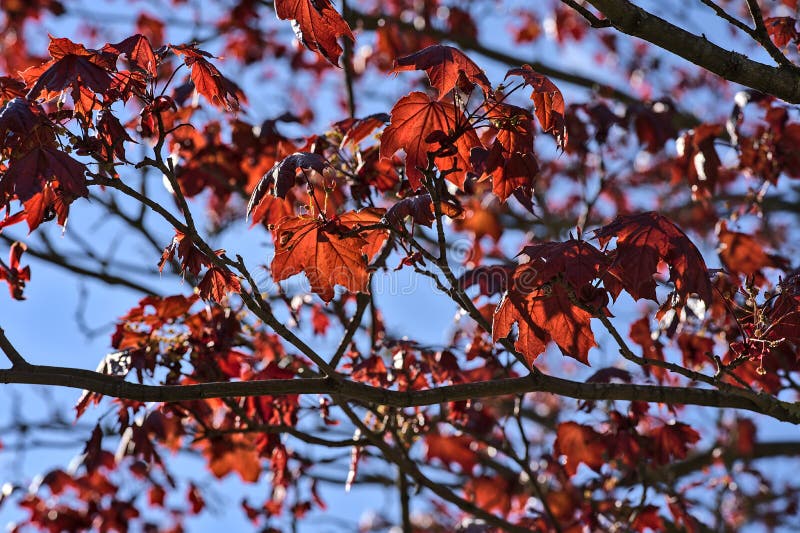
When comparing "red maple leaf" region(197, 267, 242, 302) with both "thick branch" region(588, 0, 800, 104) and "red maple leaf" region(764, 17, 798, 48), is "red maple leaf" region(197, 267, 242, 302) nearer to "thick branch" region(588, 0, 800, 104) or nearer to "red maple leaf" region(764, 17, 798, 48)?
"thick branch" region(588, 0, 800, 104)

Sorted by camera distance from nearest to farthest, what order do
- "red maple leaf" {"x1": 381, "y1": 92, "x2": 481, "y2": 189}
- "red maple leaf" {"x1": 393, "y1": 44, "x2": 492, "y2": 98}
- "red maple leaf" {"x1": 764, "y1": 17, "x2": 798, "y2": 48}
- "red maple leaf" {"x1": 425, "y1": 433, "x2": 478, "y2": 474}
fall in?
"red maple leaf" {"x1": 393, "y1": 44, "x2": 492, "y2": 98} → "red maple leaf" {"x1": 381, "y1": 92, "x2": 481, "y2": 189} → "red maple leaf" {"x1": 764, "y1": 17, "x2": 798, "y2": 48} → "red maple leaf" {"x1": 425, "y1": 433, "x2": 478, "y2": 474}

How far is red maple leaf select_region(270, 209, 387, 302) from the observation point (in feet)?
8.34

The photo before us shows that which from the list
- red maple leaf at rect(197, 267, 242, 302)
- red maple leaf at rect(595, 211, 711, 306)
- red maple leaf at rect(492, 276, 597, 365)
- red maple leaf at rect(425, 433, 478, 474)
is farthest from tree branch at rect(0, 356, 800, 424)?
red maple leaf at rect(425, 433, 478, 474)

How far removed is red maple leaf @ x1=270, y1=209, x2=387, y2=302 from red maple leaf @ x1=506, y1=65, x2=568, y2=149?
63 centimetres

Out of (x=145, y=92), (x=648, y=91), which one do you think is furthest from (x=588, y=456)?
(x=648, y=91)

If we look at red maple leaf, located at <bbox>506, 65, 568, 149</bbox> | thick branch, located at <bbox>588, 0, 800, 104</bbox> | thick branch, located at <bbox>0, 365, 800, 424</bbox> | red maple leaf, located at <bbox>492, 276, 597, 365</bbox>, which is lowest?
Answer: thick branch, located at <bbox>0, 365, 800, 424</bbox>

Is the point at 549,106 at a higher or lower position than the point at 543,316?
higher

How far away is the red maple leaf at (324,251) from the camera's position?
254 cm

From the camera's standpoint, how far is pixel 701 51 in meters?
2.47

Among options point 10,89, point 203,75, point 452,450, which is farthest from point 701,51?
point 452,450

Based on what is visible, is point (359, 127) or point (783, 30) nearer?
point (359, 127)

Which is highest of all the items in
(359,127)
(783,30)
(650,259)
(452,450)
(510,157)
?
(783,30)

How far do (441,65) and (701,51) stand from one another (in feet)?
2.63

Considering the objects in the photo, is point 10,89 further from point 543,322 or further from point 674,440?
point 674,440
